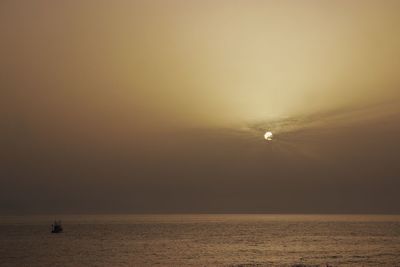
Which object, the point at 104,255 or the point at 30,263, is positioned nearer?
the point at 30,263

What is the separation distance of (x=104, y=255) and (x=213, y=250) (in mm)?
18709

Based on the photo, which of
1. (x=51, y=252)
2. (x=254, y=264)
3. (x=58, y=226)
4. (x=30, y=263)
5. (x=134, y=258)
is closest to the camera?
(x=254, y=264)

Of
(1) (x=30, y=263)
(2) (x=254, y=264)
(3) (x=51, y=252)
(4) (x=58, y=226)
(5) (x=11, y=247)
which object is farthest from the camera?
(4) (x=58, y=226)

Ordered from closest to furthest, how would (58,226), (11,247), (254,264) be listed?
(254,264)
(11,247)
(58,226)

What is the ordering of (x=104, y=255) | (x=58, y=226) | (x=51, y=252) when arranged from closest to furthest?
1. (x=104, y=255)
2. (x=51, y=252)
3. (x=58, y=226)

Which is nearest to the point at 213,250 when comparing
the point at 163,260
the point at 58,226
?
the point at 163,260

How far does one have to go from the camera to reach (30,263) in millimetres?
76438

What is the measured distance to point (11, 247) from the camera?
105750 mm

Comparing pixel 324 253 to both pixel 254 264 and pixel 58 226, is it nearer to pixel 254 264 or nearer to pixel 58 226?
pixel 254 264

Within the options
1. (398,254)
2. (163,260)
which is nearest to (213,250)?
(163,260)

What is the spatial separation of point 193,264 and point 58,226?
10355cm

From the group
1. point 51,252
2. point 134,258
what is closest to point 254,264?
point 134,258

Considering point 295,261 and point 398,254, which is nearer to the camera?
point 295,261

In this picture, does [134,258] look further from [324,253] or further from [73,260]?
[324,253]
